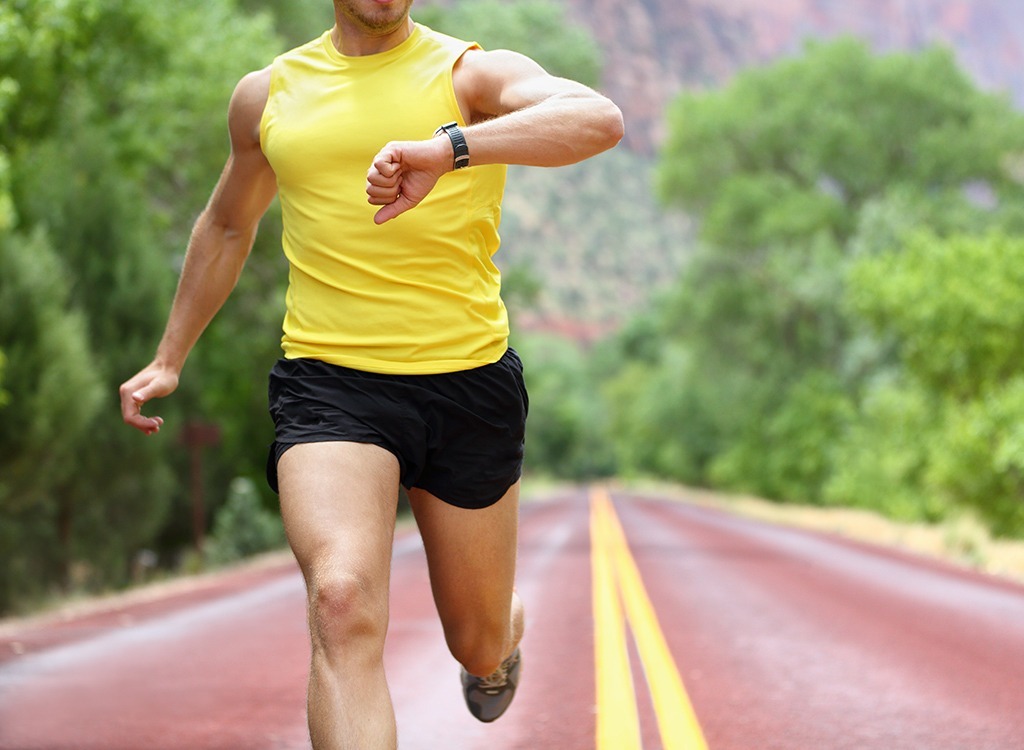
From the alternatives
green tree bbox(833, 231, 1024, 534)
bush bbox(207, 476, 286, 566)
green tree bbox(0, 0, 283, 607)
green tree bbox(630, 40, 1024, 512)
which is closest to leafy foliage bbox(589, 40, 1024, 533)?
green tree bbox(630, 40, 1024, 512)

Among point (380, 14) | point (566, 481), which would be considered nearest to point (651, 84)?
point (566, 481)

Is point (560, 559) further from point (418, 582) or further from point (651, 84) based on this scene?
point (651, 84)

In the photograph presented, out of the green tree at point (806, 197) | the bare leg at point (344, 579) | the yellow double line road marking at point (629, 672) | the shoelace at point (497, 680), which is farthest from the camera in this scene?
the green tree at point (806, 197)

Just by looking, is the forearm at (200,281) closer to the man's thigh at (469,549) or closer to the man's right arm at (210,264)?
the man's right arm at (210,264)

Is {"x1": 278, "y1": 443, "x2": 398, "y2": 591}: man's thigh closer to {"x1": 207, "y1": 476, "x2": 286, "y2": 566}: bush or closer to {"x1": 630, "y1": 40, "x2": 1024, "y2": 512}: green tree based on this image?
{"x1": 207, "y1": 476, "x2": 286, "y2": 566}: bush

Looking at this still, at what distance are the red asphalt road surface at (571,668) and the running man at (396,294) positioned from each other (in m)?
2.15

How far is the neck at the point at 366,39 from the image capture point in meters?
3.68

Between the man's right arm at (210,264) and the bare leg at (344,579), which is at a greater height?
the man's right arm at (210,264)

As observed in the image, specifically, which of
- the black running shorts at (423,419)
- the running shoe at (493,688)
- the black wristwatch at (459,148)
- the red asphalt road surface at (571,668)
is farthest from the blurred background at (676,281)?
the black wristwatch at (459,148)

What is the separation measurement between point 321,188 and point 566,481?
12182 centimetres

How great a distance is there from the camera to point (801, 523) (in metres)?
33.1

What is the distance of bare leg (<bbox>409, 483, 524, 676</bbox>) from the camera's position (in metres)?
3.79

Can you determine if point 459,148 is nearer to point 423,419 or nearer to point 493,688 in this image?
point 423,419

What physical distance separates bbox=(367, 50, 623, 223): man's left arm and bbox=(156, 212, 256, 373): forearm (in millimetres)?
928
